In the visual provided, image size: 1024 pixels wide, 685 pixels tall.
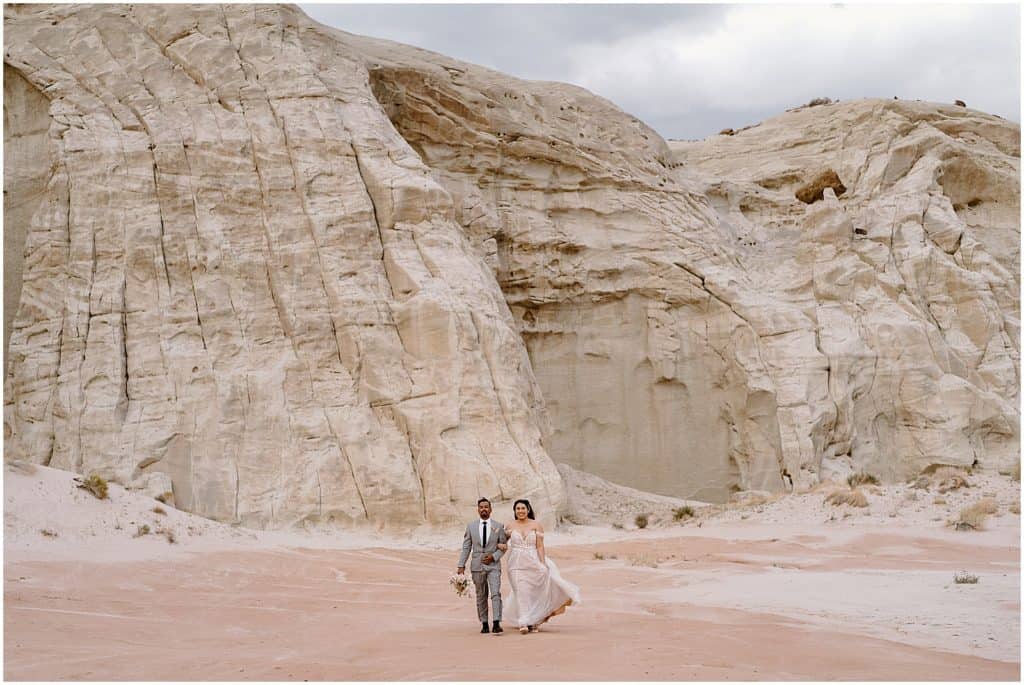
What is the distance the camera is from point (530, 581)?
28.5ft

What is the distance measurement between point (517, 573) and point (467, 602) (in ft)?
7.07

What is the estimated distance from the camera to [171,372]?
728 inches

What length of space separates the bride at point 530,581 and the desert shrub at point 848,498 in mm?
11890

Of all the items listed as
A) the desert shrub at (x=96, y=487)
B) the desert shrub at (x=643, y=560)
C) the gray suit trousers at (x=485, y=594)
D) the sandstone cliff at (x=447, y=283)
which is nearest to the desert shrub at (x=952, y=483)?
the sandstone cliff at (x=447, y=283)

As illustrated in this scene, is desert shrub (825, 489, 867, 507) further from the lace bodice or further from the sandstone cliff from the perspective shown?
the lace bodice

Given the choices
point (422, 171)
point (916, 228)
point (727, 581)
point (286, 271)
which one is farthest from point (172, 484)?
point (916, 228)

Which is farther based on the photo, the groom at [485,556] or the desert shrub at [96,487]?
the desert shrub at [96,487]

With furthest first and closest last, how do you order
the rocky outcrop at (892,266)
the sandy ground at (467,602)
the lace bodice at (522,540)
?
the rocky outcrop at (892,266), the lace bodice at (522,540), the sandy ground at (467,602)

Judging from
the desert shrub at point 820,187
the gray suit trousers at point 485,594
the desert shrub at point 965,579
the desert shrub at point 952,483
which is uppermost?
the desert shrub at point 820,187

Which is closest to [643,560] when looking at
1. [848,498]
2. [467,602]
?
[467,602]

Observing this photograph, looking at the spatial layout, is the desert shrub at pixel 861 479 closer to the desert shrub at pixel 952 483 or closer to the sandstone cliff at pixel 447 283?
the sandstone cliff at pixel 447 283

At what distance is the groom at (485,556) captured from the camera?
8.56 meters

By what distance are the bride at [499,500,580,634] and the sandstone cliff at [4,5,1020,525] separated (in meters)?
9.15

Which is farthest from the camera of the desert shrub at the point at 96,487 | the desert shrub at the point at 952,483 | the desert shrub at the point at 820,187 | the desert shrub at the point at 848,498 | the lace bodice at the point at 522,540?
the desert shrub at the point at 820,187
